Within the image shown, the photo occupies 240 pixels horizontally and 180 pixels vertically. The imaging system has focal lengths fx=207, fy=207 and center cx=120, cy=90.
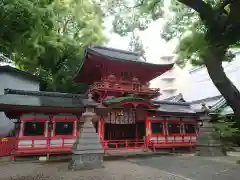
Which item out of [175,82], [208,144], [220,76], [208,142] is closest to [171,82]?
[175,82]

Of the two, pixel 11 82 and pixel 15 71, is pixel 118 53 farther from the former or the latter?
pixel 11 82

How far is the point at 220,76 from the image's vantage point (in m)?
5.38

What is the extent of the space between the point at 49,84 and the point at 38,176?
16052 mm

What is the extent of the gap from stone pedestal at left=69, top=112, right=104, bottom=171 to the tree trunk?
6.94 metres

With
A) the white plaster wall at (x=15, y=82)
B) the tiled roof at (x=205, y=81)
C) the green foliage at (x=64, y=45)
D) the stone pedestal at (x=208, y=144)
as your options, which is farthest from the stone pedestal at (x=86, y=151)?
the tiled roof at (x=205, y=81)

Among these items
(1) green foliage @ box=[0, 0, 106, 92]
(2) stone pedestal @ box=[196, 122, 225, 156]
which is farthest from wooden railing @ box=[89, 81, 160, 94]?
(2) stone pedestal @ box=[196, 122, 225, 156]

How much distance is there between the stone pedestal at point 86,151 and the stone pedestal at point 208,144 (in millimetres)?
8627

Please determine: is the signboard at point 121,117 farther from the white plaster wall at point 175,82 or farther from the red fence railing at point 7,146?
the white plaster wall at point 175,82

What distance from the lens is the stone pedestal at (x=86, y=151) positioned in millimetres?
9961

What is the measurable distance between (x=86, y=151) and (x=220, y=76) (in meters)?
7.20

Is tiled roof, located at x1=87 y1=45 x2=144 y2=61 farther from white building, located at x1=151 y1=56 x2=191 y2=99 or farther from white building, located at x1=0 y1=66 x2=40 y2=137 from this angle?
white building, located at x1=151 y1=56 x2=191 y2=99

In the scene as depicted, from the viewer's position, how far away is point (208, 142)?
1529 cm

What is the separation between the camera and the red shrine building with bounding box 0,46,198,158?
13.9m

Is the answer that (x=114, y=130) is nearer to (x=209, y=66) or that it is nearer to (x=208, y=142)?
(x=208, y=142)
